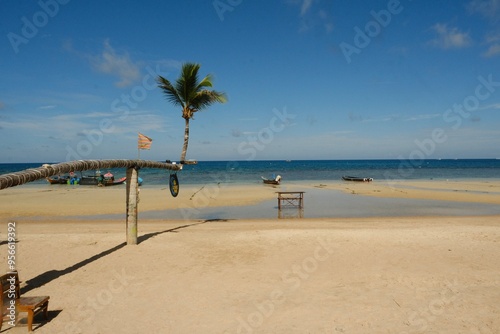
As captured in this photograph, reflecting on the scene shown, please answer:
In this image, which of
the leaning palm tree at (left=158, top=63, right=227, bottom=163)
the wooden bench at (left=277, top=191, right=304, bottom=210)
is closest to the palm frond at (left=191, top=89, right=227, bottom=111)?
the leaning palm tree at (left=158, top=63, right=227, bottom=163)

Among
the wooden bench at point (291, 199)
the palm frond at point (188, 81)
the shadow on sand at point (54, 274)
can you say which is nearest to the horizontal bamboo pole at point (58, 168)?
the shadow on sand at point (54, 274)

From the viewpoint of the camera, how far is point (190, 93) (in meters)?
15.3

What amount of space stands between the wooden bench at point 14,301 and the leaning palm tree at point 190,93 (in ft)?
32.8

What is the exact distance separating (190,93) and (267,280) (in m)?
9.61

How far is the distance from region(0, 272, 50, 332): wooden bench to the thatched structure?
1.78 metres

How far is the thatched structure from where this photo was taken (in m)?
6.77

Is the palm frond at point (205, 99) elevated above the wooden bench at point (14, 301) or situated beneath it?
elevated above

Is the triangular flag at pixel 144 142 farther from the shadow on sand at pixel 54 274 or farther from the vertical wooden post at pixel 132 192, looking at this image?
the shadow on sand at pixel 54 274

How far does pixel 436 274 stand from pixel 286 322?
207 inches

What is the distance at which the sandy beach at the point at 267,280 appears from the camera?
6.63 meters

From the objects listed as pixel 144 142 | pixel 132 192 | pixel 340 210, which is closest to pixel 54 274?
pixel 132 192

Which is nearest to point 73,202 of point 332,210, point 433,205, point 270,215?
point 270,215

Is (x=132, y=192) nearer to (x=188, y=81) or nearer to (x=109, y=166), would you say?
(x=109, y=166)

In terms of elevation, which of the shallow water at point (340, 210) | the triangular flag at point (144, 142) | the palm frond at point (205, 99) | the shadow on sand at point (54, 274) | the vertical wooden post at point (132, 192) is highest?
the palm frond at point (205, 99)
